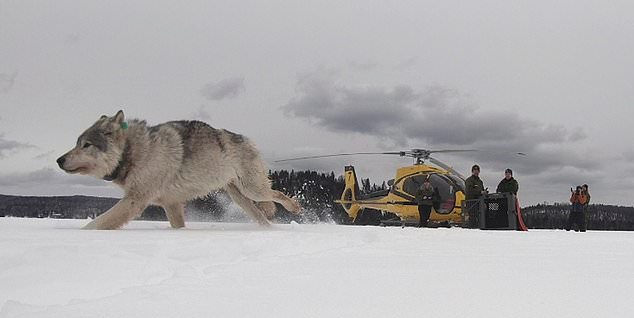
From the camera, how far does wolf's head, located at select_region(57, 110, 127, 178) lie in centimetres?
577

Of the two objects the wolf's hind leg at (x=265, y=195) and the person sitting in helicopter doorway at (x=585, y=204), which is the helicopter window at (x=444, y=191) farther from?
the wolf's hind leg at (x=265, y=195)

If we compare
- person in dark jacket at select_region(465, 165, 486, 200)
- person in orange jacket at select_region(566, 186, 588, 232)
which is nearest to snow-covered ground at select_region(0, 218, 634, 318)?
person in dark jacket at select_region(465, 165, 486, 200)

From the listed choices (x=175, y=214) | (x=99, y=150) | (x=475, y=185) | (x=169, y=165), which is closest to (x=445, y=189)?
(x=475, y=185)

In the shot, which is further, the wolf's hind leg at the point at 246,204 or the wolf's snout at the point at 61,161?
the wolf's hind leg at the point at 246,204

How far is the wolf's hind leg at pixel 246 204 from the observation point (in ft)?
23.5

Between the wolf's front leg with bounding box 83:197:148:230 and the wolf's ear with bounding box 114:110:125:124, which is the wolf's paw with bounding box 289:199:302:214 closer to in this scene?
the wolf's front leg with bounding box 83:197:148:230

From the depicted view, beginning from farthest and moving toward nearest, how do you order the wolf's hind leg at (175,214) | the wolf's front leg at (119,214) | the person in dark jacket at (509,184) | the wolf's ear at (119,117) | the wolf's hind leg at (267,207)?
the person in dark jacket at (509,184)
the wolf's hind leg at (267,207)
the wolf's hind leg at (175,214)
the wolf's ear at (119,117)
the wolf's front leg at (119,214)

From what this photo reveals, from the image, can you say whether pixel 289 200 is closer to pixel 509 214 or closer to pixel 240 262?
pixel 240 262

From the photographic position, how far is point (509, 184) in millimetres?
10562

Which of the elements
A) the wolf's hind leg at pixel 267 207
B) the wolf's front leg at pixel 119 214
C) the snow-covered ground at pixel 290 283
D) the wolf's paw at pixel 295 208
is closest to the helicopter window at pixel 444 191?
the wolf's hind leg at pixel 267 207

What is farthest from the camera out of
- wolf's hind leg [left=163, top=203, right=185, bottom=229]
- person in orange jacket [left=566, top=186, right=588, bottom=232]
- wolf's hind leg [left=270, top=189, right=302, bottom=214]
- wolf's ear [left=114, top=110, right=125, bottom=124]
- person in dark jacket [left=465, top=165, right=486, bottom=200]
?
person in orange jacket [left=566, top=186, right=588, bottom=232]

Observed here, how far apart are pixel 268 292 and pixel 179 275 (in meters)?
0.56

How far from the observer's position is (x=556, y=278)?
2730 mm

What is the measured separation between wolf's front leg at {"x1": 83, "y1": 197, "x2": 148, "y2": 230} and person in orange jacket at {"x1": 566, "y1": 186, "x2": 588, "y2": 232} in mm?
9041
